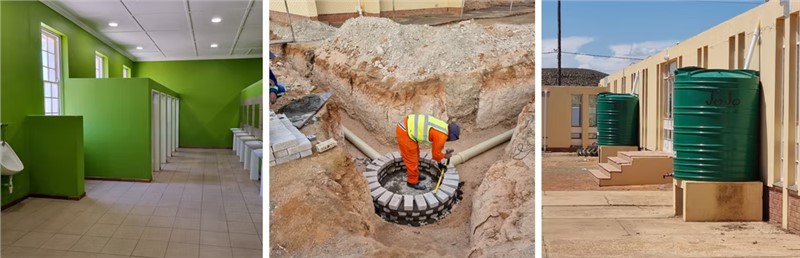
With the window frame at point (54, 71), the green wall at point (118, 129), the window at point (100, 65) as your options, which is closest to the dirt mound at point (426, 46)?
the window frame at point (54, 71)

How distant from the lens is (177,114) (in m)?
8.72

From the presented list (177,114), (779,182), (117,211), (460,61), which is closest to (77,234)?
(117,211)

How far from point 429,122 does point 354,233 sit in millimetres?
A: 604

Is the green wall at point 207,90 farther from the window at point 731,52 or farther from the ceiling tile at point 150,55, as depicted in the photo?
the window at point 731,52

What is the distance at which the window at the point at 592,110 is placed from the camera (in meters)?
3.98

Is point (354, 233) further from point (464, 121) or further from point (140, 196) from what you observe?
point (140, 196)

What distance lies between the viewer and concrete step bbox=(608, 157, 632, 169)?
3.33 metres

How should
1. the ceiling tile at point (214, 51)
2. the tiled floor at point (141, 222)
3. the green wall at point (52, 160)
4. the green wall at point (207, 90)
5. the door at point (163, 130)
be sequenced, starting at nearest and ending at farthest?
the tiled floor at point (141, 222)
the green wall at point (52, 160)
the door at point (163, 130)
the ceiling tile at point (214, 51)
the green wall at point (207, 90)

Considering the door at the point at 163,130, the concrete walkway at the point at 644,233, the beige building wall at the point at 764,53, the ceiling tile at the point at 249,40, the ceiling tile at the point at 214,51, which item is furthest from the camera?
the ceiling tile at the point at 214,51

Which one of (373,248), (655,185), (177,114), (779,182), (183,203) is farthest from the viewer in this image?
(177,114)

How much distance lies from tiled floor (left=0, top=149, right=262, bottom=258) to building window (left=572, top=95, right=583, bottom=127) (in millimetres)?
2639

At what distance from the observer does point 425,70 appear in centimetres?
212

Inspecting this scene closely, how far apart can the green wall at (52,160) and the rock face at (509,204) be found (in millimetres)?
4068

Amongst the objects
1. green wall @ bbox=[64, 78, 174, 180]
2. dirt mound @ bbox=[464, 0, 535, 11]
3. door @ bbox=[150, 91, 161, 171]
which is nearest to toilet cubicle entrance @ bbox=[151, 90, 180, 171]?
door @ bbox=[150, 91, 161, 171]
